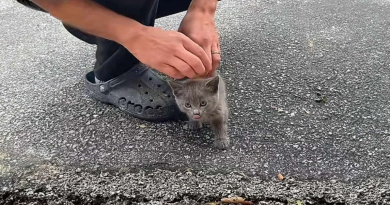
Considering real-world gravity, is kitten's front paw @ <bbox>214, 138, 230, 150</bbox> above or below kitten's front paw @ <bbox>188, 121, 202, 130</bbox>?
above

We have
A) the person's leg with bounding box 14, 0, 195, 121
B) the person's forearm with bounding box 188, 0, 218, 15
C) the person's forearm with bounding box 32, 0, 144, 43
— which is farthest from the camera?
the person's leg with bounding box 14, 0, 195, 121

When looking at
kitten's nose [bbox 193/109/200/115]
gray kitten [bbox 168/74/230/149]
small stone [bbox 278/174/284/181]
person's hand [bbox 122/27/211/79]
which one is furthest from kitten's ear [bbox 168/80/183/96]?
small stone [bbox 278/174/284/181]

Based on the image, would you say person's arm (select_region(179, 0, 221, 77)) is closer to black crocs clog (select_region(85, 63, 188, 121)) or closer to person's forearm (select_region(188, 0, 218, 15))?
person's forearm (select_region(188, 0, 218, 15))

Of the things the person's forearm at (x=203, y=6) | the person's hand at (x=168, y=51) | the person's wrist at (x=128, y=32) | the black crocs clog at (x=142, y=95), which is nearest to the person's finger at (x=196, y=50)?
the person's hand at (x=168, y=51)

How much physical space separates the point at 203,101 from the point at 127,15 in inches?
17.1

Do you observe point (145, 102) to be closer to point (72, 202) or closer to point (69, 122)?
point (69, 122)

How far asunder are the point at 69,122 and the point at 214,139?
0.62 meters

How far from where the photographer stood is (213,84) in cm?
178

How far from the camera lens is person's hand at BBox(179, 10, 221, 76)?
66.1 inches

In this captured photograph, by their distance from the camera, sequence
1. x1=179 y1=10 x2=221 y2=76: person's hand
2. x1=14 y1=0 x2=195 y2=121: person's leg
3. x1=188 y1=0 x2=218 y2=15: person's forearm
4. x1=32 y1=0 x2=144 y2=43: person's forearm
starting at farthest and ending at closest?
x1=14 y1=0 x2=195 y2=121: person's leg → x1=188 y1=0 x2=218 y2=15: person's forearm → x1=179 y1=10 x2=221 y2=76: person's hand → x1=32 y1=0 x2=144 y2=43: person's forearm

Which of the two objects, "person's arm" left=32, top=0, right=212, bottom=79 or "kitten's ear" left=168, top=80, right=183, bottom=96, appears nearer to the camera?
"person's arm" left=32, top=0, right=212, bottom=79

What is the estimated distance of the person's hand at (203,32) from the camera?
1.68 meters

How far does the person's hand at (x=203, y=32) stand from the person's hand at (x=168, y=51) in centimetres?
9

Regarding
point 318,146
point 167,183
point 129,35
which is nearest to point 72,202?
point 167,183
